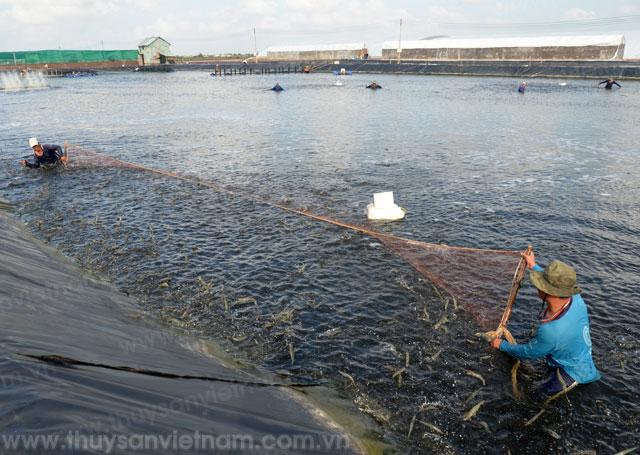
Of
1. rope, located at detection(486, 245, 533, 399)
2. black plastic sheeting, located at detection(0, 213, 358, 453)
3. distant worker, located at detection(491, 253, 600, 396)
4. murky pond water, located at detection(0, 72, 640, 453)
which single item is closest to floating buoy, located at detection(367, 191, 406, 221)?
murky pond water, located at detection(0, 72, 640, 453)

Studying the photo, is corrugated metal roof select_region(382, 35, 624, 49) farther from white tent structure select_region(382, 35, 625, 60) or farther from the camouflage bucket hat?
the camouflage bucket hat

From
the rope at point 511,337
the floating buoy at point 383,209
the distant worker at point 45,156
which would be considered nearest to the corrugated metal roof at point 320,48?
the distant worker at point 45,156

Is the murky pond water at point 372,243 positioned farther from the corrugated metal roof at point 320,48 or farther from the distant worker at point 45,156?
the corrugated metal roof at point 320,48

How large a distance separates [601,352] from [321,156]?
77.0 feet

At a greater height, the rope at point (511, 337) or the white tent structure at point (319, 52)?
the white tent structure at point (319, 52)

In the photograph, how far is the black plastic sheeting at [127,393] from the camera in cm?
579

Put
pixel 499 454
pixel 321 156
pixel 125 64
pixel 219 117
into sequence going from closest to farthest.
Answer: pixel 499 454 < pixel 321 156 < pixel 219 117 < pixel 125 64

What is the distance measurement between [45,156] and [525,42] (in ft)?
460

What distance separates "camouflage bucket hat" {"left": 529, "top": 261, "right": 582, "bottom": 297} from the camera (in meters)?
7.58

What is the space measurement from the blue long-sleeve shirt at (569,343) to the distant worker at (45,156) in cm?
2857

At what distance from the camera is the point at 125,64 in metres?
172

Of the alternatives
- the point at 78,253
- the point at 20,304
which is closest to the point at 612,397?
the point at 20,304

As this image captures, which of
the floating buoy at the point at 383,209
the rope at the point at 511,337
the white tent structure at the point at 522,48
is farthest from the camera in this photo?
the white tent structure at the point at 522,48

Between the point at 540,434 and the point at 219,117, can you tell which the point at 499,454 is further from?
the point at 219,117
